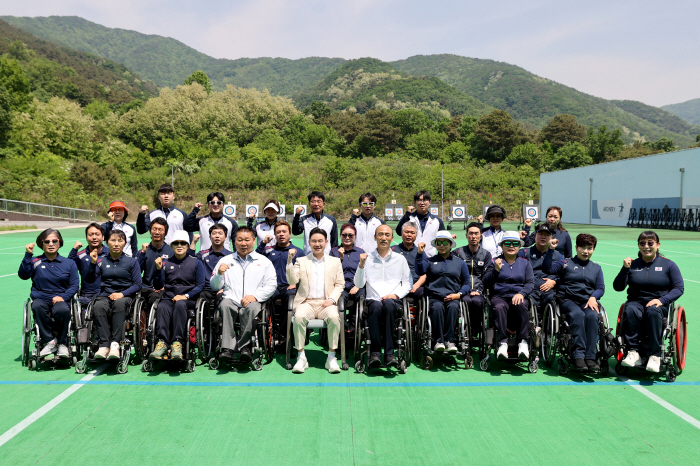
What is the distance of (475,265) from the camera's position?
17.0 ft

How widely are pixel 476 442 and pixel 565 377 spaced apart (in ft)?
5.73

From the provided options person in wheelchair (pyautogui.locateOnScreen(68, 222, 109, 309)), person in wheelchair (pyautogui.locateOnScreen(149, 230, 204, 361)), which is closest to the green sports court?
person in wheelchair (pyautogui.locateOnScreen(149, 230, 204, 361))

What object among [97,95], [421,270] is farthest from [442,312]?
[97,95]

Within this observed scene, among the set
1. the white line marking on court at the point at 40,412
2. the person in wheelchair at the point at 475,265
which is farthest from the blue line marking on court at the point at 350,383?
the person in wheelchair at the point at 475,265

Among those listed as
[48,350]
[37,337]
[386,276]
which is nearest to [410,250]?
[386,276]

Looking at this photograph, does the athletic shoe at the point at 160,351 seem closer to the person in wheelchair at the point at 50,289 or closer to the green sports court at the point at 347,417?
the green sports court at the point at 347,417

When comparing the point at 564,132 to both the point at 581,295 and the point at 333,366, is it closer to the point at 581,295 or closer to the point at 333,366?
the point at 581,295

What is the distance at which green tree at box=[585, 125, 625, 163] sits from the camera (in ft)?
194

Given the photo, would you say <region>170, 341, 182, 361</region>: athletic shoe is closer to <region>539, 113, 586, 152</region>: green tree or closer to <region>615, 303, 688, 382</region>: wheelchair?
<region>615, 303, 688, 382</region>: wheelchair

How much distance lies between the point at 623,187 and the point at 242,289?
31.3m

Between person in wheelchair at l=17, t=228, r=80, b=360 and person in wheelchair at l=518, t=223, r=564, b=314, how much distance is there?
4.59 m

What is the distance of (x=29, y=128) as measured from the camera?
47.2 m

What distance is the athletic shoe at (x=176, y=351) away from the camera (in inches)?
174

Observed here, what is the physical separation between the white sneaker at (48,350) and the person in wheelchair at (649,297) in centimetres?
534
